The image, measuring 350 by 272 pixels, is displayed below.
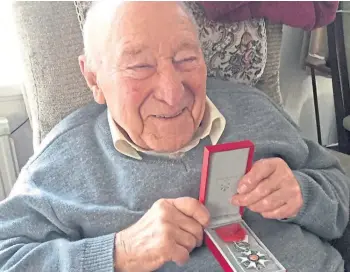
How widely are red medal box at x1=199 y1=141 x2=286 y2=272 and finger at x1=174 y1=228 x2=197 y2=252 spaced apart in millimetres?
28

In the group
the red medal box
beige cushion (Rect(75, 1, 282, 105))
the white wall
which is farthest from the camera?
the white wall

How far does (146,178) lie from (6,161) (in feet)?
1.95

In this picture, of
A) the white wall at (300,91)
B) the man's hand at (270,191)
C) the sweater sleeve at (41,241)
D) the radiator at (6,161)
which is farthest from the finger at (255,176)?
the white wall at (300,91)

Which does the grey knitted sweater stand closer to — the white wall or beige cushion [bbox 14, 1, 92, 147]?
beige cushion [bbox 14, 1, 92, 147]

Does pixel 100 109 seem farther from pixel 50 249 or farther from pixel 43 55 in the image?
pixel 50 249

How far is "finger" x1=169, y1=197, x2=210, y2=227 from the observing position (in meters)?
0.86

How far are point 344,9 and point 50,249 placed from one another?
1158 millimetres

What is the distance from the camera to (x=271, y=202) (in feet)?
3.02

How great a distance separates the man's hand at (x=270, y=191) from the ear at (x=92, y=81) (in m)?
0.38

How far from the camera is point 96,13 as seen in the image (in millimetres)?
1030

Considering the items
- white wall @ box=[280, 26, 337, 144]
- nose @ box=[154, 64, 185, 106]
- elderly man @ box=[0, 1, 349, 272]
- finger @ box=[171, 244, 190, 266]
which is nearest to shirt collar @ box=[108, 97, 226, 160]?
elderly man @ box=[0, 1, 349, 272]

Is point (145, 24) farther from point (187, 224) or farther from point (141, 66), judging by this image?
point (187, 224)

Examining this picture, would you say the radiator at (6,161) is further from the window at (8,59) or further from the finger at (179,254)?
the finger at (179,254)

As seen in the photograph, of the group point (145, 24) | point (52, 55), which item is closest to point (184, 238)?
point (145, 24)
